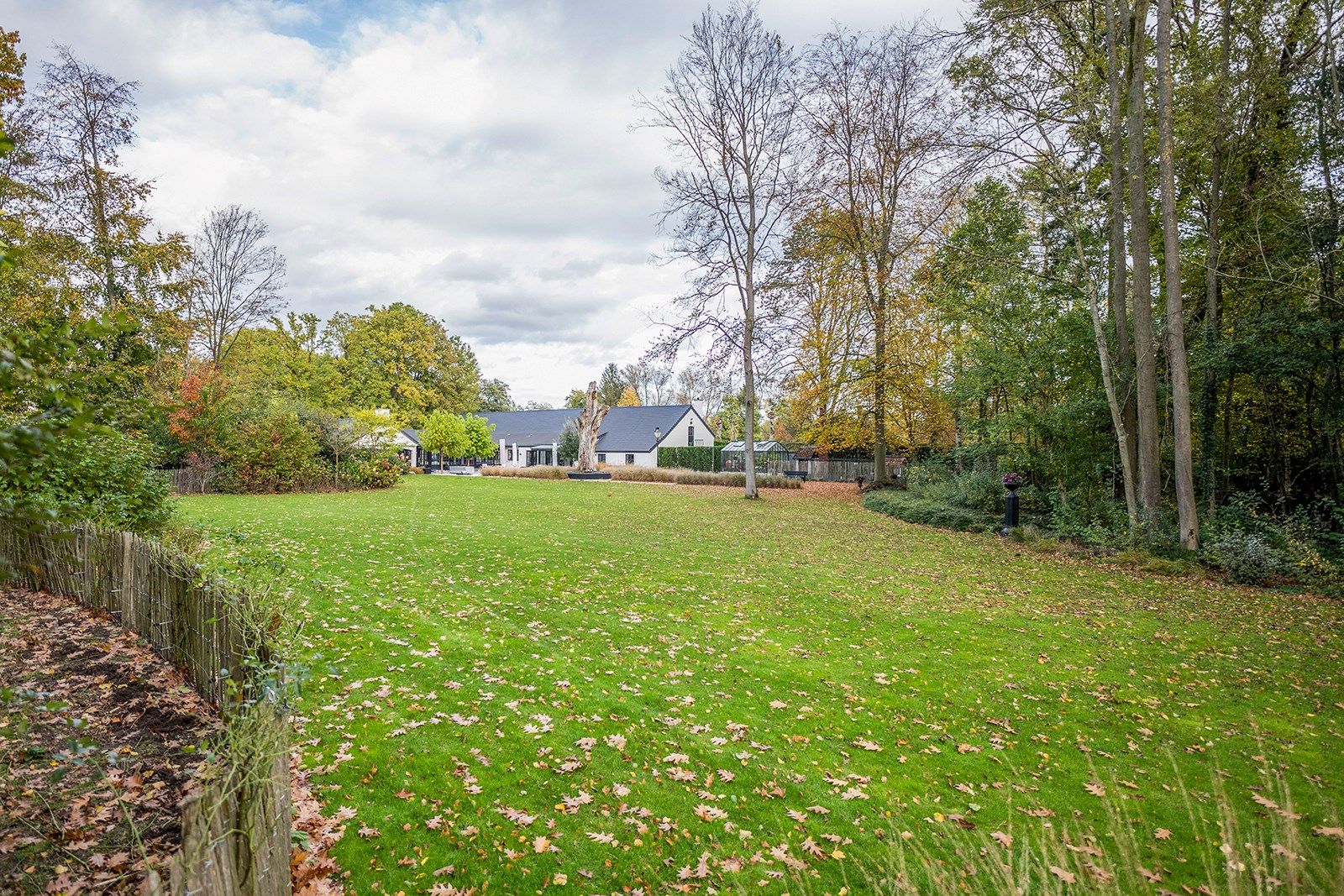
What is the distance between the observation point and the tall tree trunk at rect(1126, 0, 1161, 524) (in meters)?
11.0

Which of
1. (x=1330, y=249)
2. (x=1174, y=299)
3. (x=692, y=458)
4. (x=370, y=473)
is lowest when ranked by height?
(x=370, y=473)

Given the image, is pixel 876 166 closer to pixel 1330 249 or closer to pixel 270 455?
pixel 1330 249

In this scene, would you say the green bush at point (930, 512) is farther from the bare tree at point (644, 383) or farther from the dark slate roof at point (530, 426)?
the bare tree at point (644, 383)

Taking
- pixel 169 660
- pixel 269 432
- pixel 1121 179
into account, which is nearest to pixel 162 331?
pixel 269 432

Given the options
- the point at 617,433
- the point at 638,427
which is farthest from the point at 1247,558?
the point at 617,433

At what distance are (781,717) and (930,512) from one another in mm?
13237

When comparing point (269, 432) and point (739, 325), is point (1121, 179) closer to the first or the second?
point (739, 325)

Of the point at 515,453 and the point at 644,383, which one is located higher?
the point at 644,383

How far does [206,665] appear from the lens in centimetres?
416

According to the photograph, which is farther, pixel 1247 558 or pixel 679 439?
pixel 679 439

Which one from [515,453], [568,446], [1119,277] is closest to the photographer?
[1119,277]

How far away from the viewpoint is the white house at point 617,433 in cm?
4719

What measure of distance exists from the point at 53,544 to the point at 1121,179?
18.2m

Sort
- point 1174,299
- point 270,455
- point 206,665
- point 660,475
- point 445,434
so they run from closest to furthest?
point 206,665 < point 1174,299 < point 270,455 < point 660,475 < point 445,434
